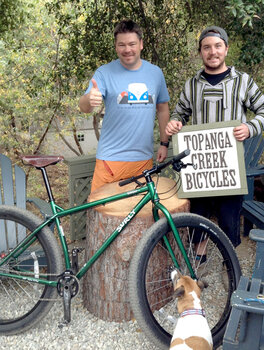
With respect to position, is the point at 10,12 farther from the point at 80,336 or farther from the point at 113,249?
the point at 80,336

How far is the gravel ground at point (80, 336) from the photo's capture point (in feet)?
9.02

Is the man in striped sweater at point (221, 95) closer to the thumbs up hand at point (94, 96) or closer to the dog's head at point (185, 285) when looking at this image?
the thumbs up hand at point (94, 96)

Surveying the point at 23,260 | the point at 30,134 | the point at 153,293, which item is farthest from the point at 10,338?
the point at 30,134

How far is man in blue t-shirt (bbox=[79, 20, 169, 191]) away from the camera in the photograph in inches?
116

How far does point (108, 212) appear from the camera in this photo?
2.82m

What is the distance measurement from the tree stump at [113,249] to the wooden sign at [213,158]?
22 cm

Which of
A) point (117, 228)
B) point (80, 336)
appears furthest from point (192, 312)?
point (80, 336)

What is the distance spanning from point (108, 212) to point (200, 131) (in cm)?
86

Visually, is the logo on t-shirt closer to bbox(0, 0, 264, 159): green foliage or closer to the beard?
the beard

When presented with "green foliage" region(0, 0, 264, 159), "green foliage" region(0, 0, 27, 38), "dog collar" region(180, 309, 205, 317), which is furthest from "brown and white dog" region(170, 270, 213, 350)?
"green foliage" region(0, 0, 27, 38)

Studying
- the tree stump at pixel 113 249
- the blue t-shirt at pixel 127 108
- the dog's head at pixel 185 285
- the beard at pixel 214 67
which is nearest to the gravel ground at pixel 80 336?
the tree stump at pixel 113 249

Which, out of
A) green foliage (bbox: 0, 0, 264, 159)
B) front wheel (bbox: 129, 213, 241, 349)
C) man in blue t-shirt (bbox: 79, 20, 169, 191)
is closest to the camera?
front wheel (bbox: 129, 213, 241, 349)

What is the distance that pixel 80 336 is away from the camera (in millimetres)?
2852

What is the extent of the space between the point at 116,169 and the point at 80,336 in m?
1.25
